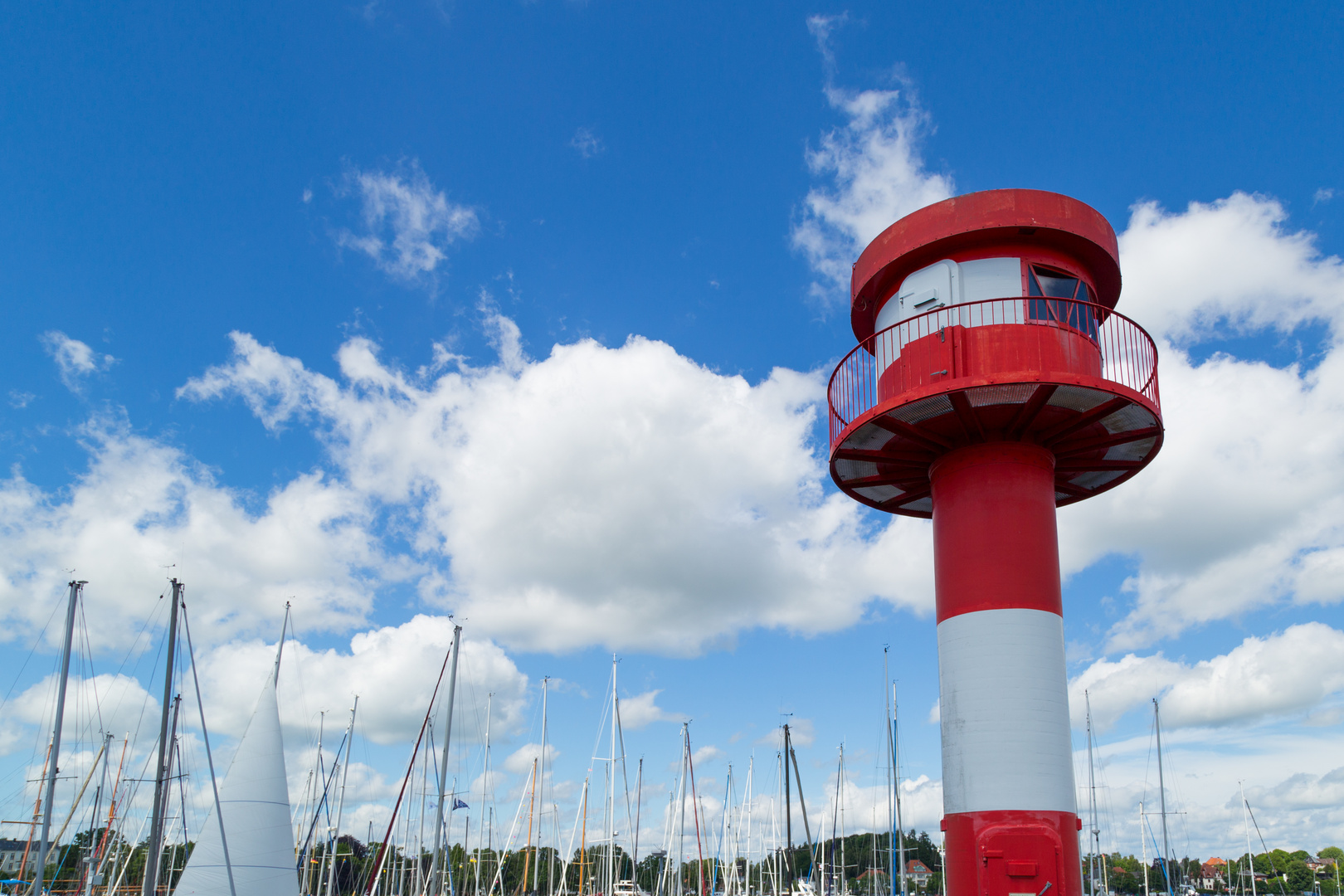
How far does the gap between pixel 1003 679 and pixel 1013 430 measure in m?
3.65

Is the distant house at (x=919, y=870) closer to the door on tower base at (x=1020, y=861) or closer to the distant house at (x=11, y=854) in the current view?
the distant house at (x=11, y=854)

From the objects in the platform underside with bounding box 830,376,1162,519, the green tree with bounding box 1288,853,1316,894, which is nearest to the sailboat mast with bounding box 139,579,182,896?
the platform underside with bounding box 830,376,1162,519

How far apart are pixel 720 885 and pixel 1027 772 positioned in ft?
218

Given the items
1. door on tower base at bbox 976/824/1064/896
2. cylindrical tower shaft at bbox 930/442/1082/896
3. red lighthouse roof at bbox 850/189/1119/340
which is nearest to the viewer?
door on tower base at bbox 976/824/1064/896

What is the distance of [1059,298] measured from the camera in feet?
43.1

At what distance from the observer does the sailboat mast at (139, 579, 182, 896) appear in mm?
22234

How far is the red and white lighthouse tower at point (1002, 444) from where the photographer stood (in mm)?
12102

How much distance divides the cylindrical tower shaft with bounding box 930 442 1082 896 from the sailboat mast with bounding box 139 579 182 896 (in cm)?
1944

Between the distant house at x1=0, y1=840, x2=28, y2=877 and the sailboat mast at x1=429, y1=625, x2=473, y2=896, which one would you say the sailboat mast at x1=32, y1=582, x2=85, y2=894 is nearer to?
the sailboat mast at x1=429, y1=625, x2=473, y2=896

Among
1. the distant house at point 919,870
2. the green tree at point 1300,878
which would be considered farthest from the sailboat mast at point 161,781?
the green tree at point 1300,878

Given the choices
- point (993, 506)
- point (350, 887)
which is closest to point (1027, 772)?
point (993, 506)

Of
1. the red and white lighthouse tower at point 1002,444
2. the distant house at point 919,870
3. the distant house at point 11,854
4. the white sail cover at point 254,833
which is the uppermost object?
the red and white lighthouse tower at point 1002,444

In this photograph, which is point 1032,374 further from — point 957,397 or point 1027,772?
point 1027,772

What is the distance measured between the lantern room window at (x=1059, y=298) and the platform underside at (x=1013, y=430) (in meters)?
1.31
